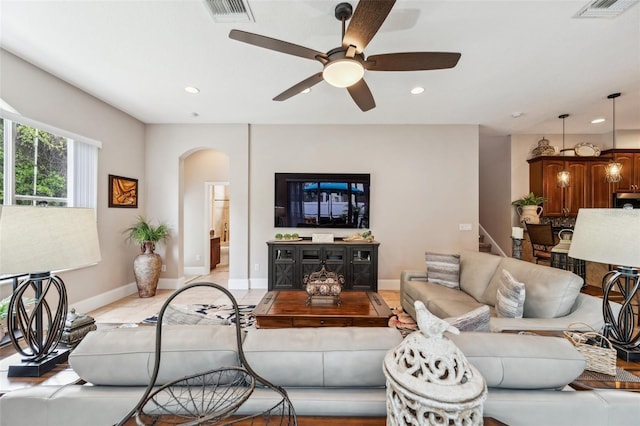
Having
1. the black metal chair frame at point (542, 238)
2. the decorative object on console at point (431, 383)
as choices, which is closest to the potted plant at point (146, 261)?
the decorative object on console at point (431, 383)

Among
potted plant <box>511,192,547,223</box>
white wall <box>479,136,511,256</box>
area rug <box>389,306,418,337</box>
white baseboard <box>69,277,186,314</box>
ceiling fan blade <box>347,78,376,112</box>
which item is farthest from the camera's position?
white wall <box>479,136,511,256</box>

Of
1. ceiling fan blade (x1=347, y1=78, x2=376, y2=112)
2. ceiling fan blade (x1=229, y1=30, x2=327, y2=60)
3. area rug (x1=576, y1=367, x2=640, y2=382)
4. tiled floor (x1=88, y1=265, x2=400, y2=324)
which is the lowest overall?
tiled floor (x1=88, y1=265, x2=400, y2=324)

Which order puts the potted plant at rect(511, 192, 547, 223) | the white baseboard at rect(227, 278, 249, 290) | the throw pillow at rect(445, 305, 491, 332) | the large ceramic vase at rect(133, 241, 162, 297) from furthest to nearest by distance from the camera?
the potted plant at rect(511, 192, 547, 223), the white baseboard at rect(227, 278, 249, 290), the large ceramic vase at rect(133, 241, 162, 297), the throw pillow at rect(445, 305, 491, 332)

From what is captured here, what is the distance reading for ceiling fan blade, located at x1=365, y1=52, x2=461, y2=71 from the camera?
6.41 ft

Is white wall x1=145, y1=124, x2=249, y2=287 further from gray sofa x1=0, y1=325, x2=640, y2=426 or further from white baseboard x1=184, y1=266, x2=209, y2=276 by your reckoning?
gray sofa x1=0, y1=325, x2=640, y2=426

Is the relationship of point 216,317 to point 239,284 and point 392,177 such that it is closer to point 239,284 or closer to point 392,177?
point 239,284

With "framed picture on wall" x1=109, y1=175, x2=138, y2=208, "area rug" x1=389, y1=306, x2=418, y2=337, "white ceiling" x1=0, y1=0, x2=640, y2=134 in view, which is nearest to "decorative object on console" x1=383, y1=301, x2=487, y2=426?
"white ceiling" x1=0, y1=0, x2=640, y2=134

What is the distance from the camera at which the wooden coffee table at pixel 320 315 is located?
93.4 inches

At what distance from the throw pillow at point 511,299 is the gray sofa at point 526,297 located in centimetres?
13

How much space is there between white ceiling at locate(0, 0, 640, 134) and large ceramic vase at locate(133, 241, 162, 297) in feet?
7.28

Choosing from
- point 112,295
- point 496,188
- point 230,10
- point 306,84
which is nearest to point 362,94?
point 306,84

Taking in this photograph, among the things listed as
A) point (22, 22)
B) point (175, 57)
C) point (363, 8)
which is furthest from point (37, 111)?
point (363, 8)

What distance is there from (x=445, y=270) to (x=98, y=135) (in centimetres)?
501

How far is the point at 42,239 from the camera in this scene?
117 centimetres
